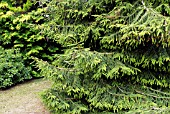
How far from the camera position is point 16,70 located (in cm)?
566

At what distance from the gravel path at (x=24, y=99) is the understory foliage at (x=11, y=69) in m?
0.16

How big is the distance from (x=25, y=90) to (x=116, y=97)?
8.44ft

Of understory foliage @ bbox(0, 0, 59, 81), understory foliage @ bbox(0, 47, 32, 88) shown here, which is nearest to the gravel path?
understory foliage @ bbox(0, 47, 32, 88)

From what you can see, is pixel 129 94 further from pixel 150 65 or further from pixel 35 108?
pixel 35 108

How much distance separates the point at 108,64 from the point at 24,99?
2297 mm

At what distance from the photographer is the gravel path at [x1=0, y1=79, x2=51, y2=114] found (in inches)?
179

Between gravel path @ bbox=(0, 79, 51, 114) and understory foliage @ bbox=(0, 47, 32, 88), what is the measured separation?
0.16 metres

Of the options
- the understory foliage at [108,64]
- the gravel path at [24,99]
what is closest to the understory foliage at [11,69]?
the gravel path at [24,99]

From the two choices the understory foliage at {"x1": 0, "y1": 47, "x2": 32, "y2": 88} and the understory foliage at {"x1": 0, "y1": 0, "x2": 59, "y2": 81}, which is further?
the understory foliage at {"x1": 0, "y1": 0, "x2": 59, "y2": 81}

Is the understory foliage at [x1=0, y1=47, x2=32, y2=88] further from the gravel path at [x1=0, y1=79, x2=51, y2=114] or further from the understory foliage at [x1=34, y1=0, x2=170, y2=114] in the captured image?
the understory foliage at [x1=34, y1=0, x2=170, y2=114]

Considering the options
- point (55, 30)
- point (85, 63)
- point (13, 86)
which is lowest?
point (13, 86)

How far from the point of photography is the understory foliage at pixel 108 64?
10.8ft

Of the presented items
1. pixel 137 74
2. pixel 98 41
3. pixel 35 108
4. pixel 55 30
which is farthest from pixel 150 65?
pixel 35 108

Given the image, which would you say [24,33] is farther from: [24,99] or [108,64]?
[108,64]
